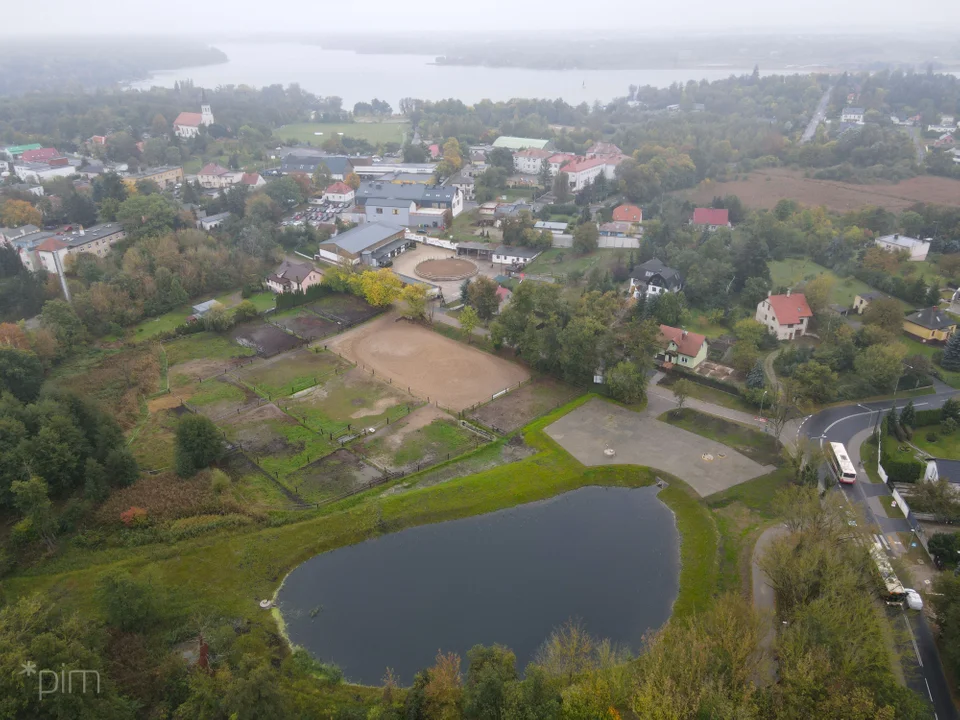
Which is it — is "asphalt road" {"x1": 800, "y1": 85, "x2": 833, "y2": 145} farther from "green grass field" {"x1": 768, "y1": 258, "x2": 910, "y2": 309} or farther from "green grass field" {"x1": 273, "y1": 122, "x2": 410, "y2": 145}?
"green grass field" {"x1": 273, "y1": 122, "x2": 410, "y2": 145}

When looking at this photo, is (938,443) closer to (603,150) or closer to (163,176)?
(603,150)

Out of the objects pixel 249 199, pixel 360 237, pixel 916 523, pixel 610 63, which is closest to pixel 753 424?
pixel 916 523

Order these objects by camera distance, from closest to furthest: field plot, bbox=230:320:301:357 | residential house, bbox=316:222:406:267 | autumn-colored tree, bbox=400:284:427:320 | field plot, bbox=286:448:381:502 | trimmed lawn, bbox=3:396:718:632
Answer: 1. trimmed lawn, bbox=3:396:718:632
2. field plot, bbox=286:448:381:502
3. field plot, bbox=230:320:301:357
4. autumn-colored tree, bbox=400:284:427:320
5. residential house, bbox=316:222:406:267

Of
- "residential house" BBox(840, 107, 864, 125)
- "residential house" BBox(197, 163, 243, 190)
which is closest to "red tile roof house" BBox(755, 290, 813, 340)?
"residential house" BBox(197, 163, 243, 190)

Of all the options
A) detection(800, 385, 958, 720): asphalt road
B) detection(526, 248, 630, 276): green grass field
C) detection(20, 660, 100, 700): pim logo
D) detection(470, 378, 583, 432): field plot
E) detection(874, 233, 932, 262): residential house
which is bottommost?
detection(470, 378, 583, 432): field plot

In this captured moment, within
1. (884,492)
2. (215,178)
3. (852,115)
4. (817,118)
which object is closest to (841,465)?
(884,492)
